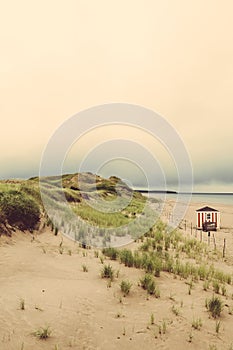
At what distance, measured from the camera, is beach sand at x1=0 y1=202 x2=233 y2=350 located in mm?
5789

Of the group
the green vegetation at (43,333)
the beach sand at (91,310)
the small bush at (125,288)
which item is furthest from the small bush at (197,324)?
the green vegetation at (43,333)

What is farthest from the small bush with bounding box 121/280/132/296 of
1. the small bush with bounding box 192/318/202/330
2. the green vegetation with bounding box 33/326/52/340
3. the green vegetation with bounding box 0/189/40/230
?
the green vegetation with bounding box 0/189/40/230

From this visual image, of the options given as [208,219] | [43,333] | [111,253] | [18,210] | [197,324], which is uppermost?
[18,210]

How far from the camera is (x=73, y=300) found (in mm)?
7418

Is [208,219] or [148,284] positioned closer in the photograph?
[148,284]

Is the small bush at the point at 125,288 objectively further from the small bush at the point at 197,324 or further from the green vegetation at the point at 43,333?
the green vegetation at the point at 43,333

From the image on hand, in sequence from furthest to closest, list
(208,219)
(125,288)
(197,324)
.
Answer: (208,219)
(125,288)
(197,324)

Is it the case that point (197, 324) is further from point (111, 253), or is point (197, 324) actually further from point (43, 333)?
point (111, 253)

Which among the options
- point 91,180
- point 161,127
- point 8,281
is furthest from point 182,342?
point 91,180

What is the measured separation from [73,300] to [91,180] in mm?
67808

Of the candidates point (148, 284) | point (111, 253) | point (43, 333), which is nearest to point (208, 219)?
point (111, 253)

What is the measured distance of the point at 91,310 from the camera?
704 cm

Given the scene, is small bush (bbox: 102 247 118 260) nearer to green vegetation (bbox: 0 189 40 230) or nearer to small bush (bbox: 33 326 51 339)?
green vegetation (bbox: 0 189 40 230)

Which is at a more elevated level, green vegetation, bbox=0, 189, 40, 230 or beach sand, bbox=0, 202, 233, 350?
green vegetation, bbox=0, 189, 40, 230
